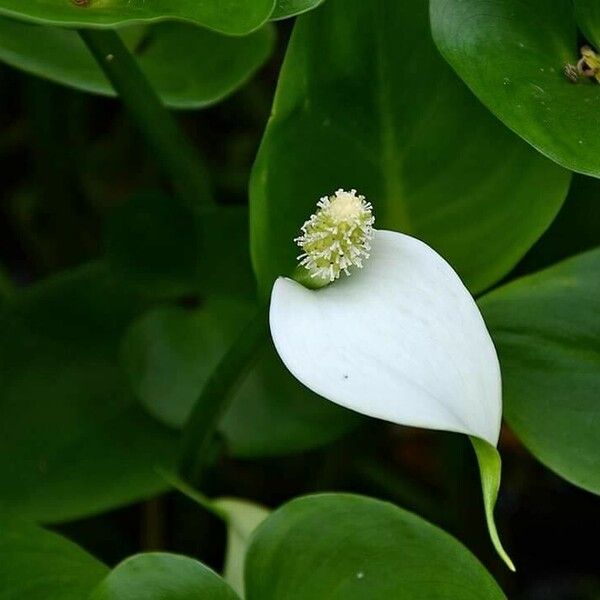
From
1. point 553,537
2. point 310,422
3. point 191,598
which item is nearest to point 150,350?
point 310,422

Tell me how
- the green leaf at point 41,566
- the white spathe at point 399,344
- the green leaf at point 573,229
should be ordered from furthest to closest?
1. the green leaf at point 573,229
2. the green leaf at point 41,566
3. the white spathe at point 399,344

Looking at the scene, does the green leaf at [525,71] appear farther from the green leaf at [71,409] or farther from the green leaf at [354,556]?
the green leaf at [71,409]

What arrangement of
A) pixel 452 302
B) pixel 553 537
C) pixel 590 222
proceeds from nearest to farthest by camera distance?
pixel 452 302 → pixel 590 222 → pixel 553 537

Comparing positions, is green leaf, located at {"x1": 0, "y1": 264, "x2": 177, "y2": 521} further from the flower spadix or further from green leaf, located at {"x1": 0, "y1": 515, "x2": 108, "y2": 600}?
the flower spadix

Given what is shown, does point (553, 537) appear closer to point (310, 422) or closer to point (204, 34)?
point (310, 422)

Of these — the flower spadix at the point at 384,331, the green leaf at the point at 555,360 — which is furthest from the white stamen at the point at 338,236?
the green leaf at the point at 555,360

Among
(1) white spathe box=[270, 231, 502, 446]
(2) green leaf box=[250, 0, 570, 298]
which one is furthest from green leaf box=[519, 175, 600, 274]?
(1) white spathe box=[270, 231, 502, 446]
